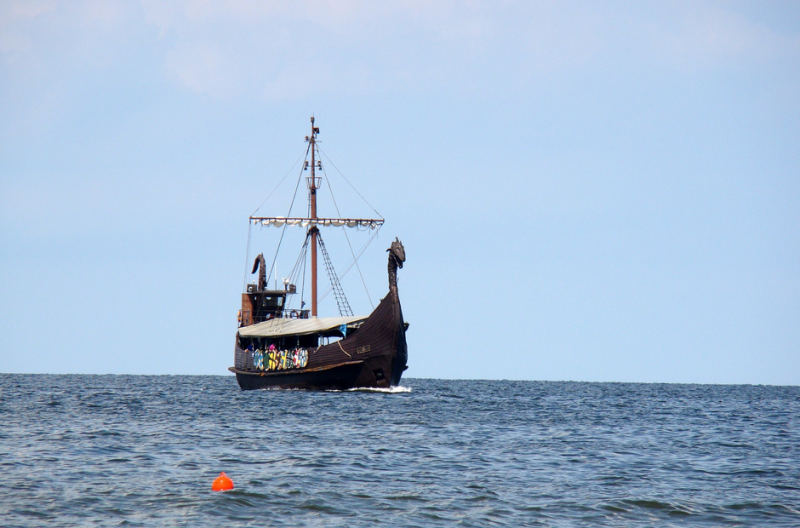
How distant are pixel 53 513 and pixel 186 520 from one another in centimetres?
220

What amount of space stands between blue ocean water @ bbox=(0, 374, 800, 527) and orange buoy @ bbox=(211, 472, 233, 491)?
0.59 feet

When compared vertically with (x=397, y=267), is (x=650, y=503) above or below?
below

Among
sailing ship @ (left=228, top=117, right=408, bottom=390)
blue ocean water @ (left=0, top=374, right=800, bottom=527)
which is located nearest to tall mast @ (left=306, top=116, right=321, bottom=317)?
sailing ship @ (left=228, top=117, right=408, bottom=390)

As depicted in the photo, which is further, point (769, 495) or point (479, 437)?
point (479, 437)

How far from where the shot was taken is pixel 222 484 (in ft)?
47.7

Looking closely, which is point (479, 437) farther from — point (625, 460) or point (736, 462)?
point (736, 462)

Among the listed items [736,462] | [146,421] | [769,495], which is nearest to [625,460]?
[736,462]

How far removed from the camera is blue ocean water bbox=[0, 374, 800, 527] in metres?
13.1

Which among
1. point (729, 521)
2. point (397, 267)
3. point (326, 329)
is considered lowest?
point (729, 521)

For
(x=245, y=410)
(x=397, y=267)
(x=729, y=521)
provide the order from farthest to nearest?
(x=397, y=267) < (x=245, y=410) < (x=729, y=521)

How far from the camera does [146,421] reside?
26.7 m

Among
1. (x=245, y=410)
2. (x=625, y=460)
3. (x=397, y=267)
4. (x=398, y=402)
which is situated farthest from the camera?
(x=397, y=267)

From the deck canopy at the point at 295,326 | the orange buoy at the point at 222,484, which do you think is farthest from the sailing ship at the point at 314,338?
the orange buoy at the point at 222,484

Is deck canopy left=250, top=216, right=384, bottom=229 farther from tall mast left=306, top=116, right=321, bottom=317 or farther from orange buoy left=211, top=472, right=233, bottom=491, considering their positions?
orange buoy left=211, top=472, right=233, bottom=491
